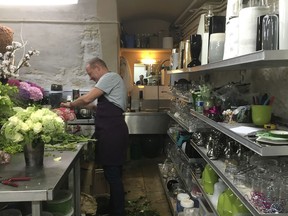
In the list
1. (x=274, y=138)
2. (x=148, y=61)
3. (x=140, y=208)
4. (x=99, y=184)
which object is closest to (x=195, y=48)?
(x=274, y=138)

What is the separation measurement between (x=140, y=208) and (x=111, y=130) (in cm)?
102

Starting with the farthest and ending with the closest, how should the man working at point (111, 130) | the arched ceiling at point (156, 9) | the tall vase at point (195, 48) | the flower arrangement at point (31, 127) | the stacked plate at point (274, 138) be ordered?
the arched ceiling at point (156, 9)
the man working at point (111, 130)
the tall vase at point (195, 48)
the flower arrangement at point (31, 127)
the stacked plate at point (274, 138)

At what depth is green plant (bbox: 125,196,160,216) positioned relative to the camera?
130 inches

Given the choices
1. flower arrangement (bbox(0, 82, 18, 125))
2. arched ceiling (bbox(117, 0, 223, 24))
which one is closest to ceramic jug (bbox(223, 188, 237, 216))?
flower arrangement (bbox(0, 82, 18, 125))

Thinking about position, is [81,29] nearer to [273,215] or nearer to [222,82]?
[222,82]

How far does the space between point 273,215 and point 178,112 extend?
2324 millimetres

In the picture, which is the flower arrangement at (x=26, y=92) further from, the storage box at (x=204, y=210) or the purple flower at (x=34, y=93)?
the storage box at (x=204, y=210)

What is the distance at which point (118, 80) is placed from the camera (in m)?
3.14

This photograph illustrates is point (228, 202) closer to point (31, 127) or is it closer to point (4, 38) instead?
point (31, 127)

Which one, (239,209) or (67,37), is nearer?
(239,209)

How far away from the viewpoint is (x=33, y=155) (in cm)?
166

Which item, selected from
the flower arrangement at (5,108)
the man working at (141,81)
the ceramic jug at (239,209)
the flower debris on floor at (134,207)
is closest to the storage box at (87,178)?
the flower debris on floor at (134,207)

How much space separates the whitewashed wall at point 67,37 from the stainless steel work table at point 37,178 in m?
2.54

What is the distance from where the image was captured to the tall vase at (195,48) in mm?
2461
